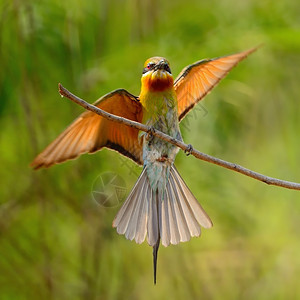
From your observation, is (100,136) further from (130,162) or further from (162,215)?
(130,162)

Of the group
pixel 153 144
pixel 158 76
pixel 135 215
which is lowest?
pixel 135 215

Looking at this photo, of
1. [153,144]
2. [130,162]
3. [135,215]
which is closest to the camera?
[135,215]

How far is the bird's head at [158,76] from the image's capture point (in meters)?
2.16

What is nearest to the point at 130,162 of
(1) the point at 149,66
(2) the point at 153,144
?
(2) the point at 153,144

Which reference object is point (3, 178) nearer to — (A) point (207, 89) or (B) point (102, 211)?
(B) point (102, 211)

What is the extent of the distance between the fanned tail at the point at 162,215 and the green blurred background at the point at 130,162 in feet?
1.53

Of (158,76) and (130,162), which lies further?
(130,162)

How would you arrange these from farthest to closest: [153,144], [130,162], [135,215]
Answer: [130,162], [153,144], [135,215]

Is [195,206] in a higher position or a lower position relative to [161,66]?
lower

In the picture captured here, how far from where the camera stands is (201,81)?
2273 millimetres

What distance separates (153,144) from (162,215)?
0.24 meters

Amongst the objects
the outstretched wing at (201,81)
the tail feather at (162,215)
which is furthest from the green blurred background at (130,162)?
the tail feather at (162,215)

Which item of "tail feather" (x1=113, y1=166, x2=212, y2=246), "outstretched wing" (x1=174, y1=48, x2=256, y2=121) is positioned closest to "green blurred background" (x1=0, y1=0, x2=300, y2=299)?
"outstretched wing" (x1=174, y1=48, x2=256, y2=121)

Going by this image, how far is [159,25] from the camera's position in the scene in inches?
110
